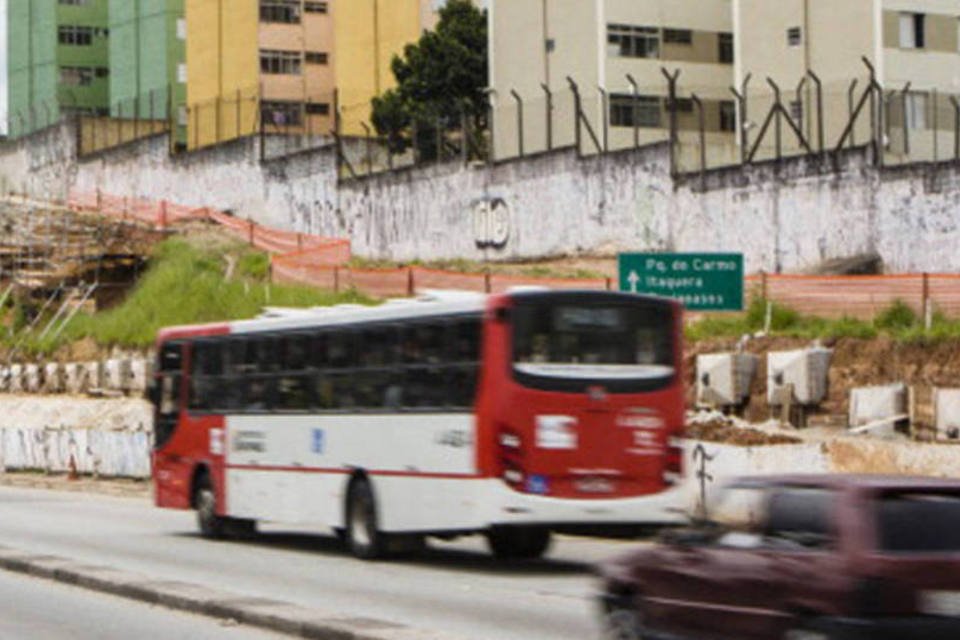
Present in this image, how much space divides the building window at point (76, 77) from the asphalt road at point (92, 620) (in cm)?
9549

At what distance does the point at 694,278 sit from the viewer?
36344 millimetres

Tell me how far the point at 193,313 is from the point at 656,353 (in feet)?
144

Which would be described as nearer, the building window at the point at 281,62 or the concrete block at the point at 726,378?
the concrete block at the point at 726,378

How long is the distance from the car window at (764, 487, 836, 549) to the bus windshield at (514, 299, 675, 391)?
10488 millimetres

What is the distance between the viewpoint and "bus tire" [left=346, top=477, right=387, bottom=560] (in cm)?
2577

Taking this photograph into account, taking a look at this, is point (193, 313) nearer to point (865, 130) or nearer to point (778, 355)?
point (865, 130)

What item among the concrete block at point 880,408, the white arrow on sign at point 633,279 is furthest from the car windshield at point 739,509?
the white arrow on sign at point 633,279

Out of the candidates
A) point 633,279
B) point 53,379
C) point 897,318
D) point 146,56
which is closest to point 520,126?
point 53,379

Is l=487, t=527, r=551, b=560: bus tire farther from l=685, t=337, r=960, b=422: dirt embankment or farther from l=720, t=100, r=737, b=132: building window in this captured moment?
l=720, t=100, r=737, b=132: building window

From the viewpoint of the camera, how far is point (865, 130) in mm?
51344

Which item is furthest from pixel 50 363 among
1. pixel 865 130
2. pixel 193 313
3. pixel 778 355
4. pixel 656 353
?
pixel 656 353

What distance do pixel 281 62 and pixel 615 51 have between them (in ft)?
85.0

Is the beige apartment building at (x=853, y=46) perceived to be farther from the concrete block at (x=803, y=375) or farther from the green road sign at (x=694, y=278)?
the green road sign at (x=694, y=278)

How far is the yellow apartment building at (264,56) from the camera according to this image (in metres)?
93.2
